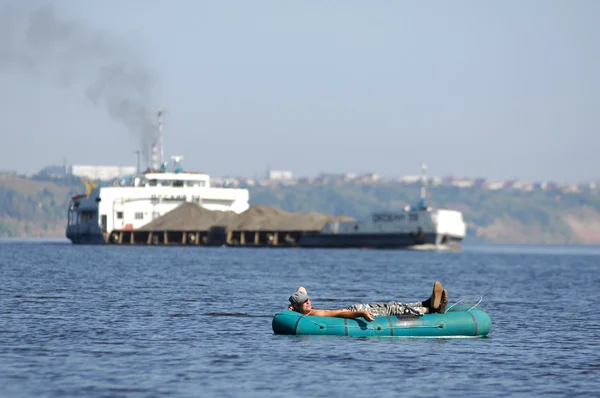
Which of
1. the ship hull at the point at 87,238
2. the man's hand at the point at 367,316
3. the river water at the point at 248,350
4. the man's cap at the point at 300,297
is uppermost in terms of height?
the ship hull at the point at 87,238

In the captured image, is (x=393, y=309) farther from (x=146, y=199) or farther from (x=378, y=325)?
(x=146, y=199)

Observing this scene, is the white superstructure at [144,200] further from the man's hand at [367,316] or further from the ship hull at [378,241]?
the man's hand at [367,316]

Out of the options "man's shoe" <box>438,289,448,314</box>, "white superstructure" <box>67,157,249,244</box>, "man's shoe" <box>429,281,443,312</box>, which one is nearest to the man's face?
"man's shoe" <box>429,281,443,312</box>

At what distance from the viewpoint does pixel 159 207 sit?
443 feet

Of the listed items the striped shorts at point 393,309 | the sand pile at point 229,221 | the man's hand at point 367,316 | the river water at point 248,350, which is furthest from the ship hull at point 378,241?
the man's hand at point 367,316

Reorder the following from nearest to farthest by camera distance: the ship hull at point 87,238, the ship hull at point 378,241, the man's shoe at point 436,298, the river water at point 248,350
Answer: the river water at point 248,350, the man's shoe at point 436,298, the ship hull at point 378,241, the ship hull at point 87,238

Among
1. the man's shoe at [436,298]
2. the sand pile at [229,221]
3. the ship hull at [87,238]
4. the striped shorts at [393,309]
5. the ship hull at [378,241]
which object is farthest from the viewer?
the ship hull at [87,238]

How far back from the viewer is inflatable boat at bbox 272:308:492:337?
2944 cm

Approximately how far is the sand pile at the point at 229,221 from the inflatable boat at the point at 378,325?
331ft

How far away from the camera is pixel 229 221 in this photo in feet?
435

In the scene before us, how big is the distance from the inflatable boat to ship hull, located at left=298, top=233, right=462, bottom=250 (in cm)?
9302

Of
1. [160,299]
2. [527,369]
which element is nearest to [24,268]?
[160,299]

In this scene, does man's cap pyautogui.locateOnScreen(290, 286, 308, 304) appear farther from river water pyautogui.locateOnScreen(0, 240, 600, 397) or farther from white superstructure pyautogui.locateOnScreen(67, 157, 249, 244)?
white superstructure pyautogui.locateOnScreen(67, 157, 249, 244)

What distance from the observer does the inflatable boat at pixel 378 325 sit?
96.6 feet
